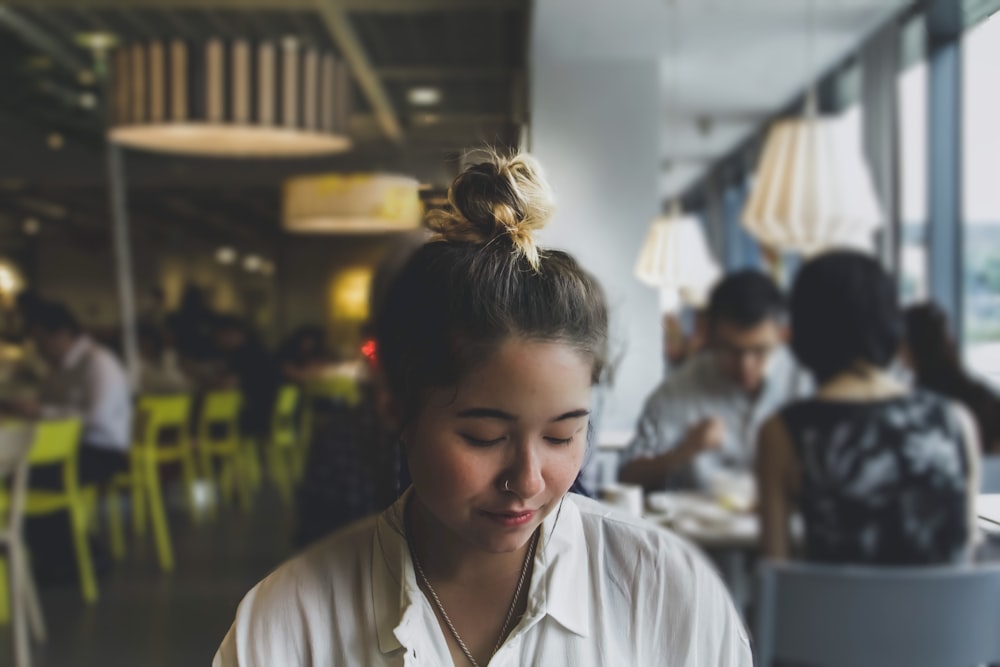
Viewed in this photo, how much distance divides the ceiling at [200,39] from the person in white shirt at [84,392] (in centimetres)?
174

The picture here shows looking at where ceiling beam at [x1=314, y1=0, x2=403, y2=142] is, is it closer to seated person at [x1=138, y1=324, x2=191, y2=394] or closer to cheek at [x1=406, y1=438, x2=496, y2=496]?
seated person at [x1=138, y1=324, x2=191, y2=394]

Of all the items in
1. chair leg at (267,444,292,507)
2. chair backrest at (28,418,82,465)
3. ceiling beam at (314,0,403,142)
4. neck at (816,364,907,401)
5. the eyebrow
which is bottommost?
chair leg at (267,444,292,507)

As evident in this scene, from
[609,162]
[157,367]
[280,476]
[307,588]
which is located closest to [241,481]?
[280,476]

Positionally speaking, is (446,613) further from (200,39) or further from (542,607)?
(200,39)

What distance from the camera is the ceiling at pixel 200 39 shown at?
17.9 feet

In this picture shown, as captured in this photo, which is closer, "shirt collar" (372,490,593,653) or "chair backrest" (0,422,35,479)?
"shirt collar" (372,490,593,653)

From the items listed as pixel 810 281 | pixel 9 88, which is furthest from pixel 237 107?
pixel 9 88

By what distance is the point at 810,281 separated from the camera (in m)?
1.75

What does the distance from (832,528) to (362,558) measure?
1.08 meters

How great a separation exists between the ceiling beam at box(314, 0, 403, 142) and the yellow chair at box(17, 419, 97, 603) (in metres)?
1.73

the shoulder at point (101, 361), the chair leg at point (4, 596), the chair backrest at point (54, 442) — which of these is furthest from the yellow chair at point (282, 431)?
the chair leg at point (4, 596)

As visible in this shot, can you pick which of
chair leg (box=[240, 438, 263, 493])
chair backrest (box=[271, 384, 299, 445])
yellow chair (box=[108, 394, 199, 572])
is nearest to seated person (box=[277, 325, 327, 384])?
chair leg (box=[240, 438, 263, 493])

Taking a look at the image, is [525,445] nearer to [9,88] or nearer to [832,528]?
[832,528]

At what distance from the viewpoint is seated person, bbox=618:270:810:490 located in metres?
1.64
